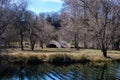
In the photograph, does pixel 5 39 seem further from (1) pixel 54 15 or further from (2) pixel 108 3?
(1) pixel 54 15

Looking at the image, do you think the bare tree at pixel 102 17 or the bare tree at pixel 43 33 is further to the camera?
the bare tree at pixel 43 33

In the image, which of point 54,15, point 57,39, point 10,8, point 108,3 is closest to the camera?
point 108,3

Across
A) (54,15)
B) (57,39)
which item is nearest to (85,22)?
(57,39)

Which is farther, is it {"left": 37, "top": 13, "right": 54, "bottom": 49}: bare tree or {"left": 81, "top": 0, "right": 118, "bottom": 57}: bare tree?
{"left": 37, "top": 13, "right": 54, "bottom": 49}: bare tree

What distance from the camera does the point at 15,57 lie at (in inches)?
1512

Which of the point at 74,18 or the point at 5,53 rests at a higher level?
the point at 74,18

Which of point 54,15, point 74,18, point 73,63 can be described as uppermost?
point 54,15

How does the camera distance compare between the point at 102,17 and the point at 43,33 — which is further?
the point at 43,33

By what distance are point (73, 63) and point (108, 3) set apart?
1160 centimetres

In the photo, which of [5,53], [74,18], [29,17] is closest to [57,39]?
[29,17]

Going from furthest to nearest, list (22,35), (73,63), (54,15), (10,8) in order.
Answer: (54,15) < (22,35) < (10,8) < (73,63)

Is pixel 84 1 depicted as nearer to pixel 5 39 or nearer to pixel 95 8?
pixel 95 8

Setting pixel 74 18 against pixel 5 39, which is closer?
pixel 5 39

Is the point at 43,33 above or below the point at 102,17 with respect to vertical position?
below
